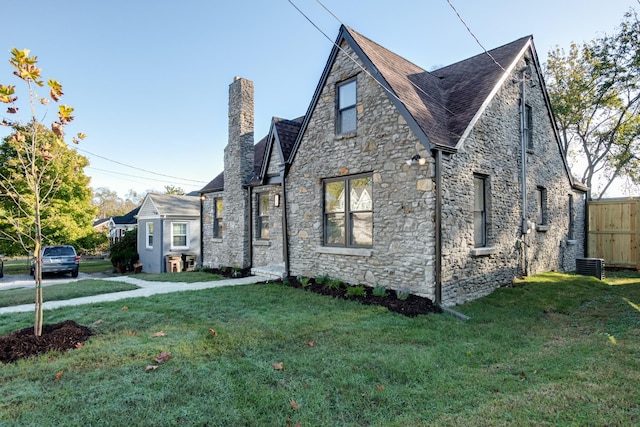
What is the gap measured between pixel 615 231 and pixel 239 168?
15.1 meters

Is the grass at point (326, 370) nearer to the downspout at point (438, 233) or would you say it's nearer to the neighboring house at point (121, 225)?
the downspout at point (438, 233)

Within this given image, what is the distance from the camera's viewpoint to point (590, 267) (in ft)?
38.5

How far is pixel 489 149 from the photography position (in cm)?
901

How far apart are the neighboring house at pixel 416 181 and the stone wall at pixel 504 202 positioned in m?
0.04

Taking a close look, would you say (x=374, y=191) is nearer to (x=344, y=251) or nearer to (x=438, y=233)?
(x=344, y=251)

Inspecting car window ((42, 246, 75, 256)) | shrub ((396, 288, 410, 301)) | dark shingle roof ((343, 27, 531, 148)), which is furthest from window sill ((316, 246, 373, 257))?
car window ((42, 246, 75, 256))

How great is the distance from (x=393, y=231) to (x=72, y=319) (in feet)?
21.4

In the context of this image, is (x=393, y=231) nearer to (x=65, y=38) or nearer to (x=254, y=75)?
(x=254, y=75)

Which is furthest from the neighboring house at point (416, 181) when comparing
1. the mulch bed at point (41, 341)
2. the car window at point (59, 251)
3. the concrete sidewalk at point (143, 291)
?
the car window at point (59, 251)

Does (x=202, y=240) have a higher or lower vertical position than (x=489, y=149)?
lower

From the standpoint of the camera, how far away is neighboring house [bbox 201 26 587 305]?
25.1 ft

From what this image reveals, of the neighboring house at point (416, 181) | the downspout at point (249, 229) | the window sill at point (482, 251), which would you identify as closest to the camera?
the neighboring house at point (416, 181)

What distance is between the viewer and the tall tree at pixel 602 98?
16.7 m

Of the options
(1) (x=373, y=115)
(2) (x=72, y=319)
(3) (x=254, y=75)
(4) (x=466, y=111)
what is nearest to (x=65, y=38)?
(3) (x=254, y=75)
